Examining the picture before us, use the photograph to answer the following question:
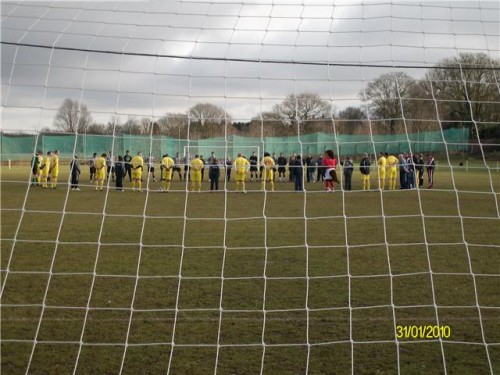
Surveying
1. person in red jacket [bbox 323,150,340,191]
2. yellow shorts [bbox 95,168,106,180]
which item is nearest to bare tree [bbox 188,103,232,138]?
person in red jacket [bbox 323,150,340,191]

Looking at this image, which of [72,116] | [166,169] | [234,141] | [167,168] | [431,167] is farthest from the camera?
[166,169]

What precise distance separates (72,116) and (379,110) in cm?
301

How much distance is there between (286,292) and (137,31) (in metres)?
3.09

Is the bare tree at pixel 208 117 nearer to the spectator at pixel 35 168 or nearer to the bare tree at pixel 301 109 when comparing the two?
the bare tree at pixel 301 109

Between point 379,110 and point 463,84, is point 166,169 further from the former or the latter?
point 463,84

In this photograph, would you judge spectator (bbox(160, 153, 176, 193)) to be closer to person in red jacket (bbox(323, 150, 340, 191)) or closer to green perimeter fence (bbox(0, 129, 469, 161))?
green perimeter fence (bbox(0, 129, 469, 161))

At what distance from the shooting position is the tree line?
4629 mm

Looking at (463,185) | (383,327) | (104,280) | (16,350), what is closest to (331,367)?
(383,327)

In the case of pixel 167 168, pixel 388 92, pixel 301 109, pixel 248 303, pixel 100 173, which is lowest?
pixel 248 303

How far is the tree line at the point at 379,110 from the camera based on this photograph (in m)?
4.63

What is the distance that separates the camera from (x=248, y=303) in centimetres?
509

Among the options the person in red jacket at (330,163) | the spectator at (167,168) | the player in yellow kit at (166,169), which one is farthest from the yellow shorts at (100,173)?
the person in red jacket at (330,163)

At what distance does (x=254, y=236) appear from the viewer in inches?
346

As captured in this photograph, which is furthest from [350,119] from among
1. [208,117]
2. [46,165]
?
[46,165]
